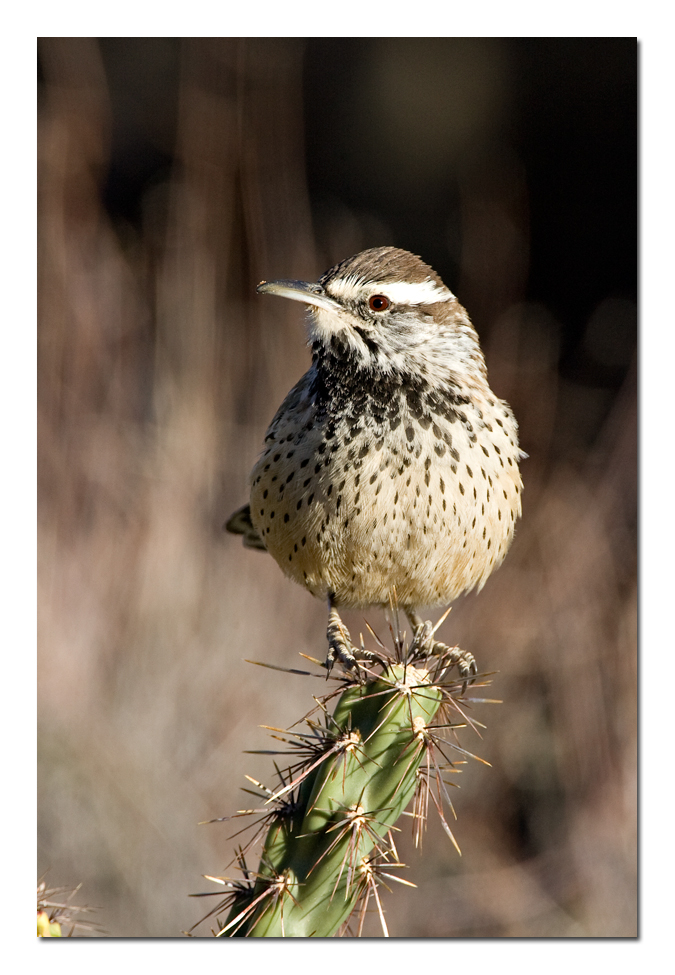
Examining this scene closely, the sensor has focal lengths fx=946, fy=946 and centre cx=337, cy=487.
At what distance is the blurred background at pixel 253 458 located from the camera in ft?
9.78

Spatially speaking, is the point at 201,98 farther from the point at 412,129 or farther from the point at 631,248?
the point at 631,248

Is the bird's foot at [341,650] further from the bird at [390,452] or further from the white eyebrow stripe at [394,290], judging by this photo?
the white eyebrow stripe at [394,290]

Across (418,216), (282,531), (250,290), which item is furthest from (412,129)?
(282,531)

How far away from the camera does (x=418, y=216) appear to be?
3369 millimetres

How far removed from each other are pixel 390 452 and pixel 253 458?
1962mm

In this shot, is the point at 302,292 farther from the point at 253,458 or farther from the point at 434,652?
the point at 253,458

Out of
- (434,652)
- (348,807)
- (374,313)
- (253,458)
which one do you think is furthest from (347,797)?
(253,458)

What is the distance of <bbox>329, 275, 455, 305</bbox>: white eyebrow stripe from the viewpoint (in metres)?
1.84

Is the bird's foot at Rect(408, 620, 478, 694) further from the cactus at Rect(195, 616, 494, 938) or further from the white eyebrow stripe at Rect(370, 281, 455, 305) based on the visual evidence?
the white eyebrow stripe at Rect(370, 281, 455, 305)

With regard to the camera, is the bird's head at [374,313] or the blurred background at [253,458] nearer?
the bird's head at [374,313]

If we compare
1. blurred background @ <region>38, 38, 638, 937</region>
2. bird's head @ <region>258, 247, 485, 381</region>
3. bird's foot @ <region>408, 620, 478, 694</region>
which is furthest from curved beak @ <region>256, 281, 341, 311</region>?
blurred background @ <region>38, 38, 638, 937</region>

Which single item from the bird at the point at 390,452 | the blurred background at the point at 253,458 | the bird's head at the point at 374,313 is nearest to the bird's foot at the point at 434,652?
the bird at the point at 390,452

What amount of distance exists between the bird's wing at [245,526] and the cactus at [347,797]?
0.84 m

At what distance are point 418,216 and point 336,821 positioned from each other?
239 centimetres
